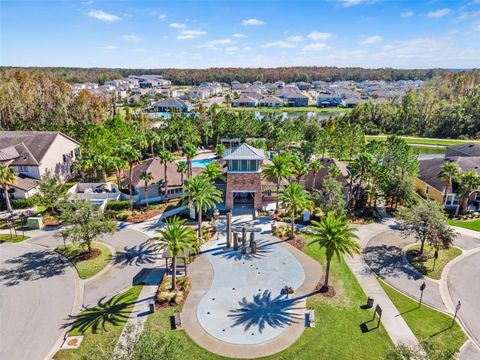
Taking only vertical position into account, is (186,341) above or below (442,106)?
below

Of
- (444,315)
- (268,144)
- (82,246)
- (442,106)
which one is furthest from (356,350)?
(442,106)

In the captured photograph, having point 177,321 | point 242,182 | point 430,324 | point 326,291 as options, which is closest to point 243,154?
point 242,182

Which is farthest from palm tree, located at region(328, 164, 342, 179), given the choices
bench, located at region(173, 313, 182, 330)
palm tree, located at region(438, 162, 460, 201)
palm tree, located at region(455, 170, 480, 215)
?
bench, located at region(173, 313, 182, 330)

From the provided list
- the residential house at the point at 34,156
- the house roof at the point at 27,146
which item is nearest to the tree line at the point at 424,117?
the residential house at the point at 34,156

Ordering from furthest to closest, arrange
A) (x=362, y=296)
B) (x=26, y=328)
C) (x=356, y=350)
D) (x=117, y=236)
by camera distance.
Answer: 1. (x=117, y=236)
2. (x=362, y=296)
3. (x=26, y=328)
4. (x=356, y=350)

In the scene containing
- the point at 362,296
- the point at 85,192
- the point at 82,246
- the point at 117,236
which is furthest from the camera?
the point at 85,192

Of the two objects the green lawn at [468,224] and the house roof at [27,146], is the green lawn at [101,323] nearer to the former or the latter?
the house roof at [27,146]

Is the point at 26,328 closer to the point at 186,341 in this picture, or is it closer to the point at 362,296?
the point at 186,341
